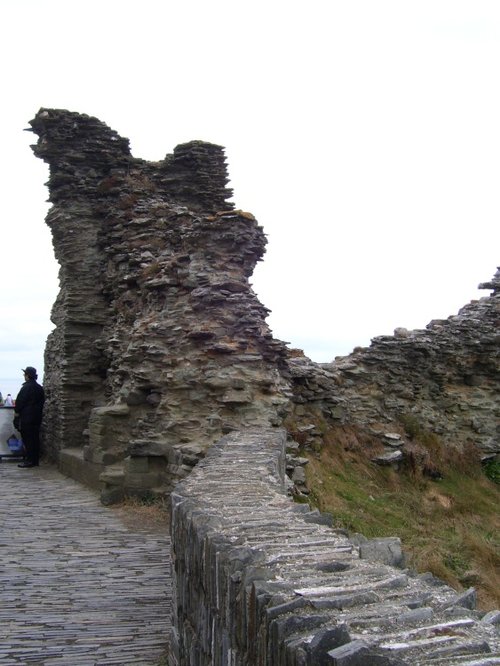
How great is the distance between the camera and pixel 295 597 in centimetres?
278

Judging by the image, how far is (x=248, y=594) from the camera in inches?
120

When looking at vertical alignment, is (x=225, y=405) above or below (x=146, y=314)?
below

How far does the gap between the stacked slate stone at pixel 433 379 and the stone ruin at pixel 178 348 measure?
2 cm

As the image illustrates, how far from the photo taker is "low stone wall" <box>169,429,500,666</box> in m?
2.31

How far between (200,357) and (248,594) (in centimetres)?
760

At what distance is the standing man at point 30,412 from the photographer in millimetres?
16375

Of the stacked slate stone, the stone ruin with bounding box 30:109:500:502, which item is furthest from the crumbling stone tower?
the stacked slate stone

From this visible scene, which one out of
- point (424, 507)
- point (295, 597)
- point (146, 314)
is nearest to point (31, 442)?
point (146, 314)

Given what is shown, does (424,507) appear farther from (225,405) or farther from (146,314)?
(146,314)

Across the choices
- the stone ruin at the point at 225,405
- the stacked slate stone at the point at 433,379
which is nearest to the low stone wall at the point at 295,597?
the stone ruin at the point at 225,405

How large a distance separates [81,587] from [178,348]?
13.9ft

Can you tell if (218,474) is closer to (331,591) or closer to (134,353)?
(331,591)

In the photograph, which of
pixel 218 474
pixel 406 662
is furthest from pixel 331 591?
pixel 218 474

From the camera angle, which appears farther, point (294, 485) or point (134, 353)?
point (134, 353)
